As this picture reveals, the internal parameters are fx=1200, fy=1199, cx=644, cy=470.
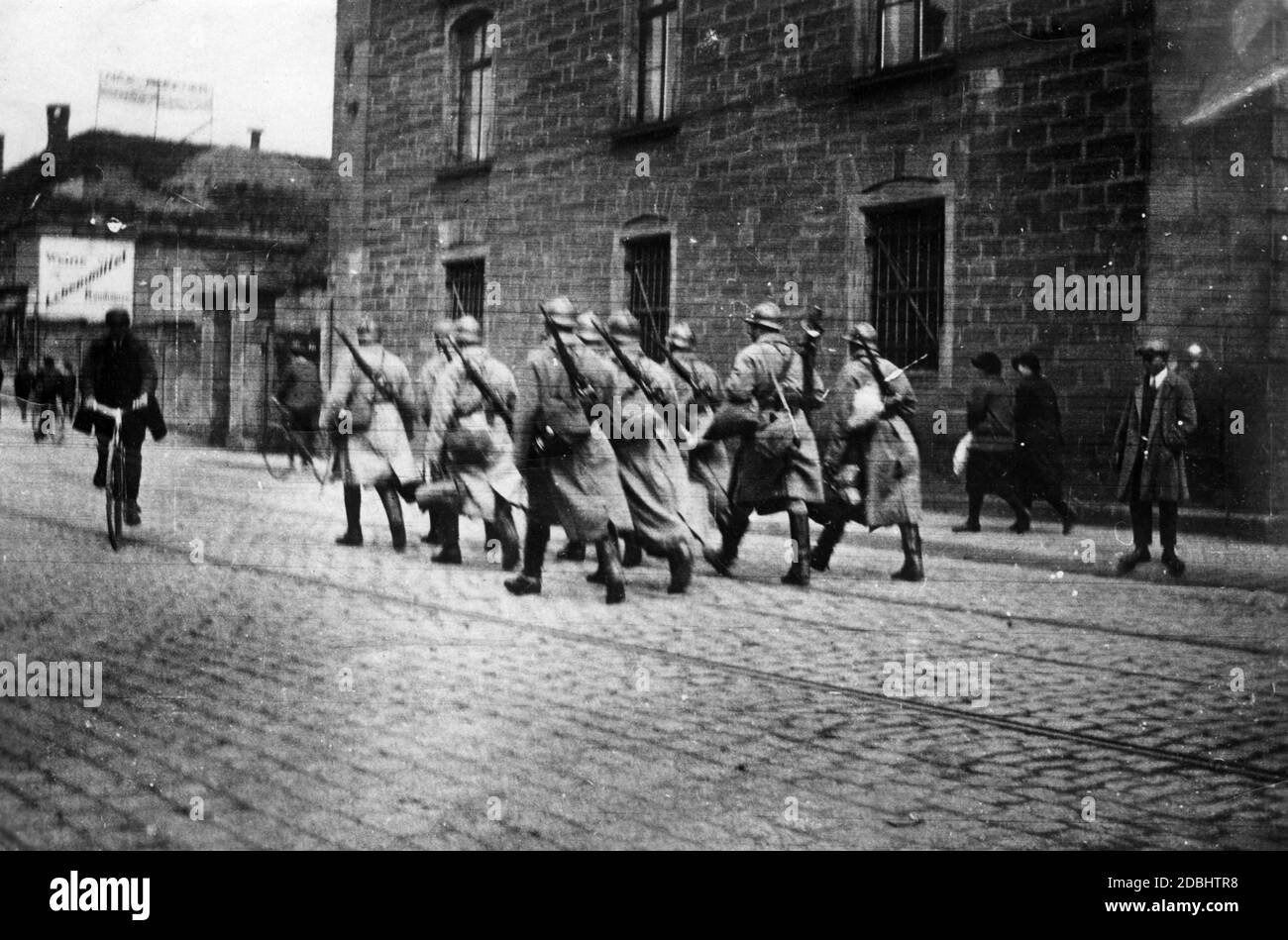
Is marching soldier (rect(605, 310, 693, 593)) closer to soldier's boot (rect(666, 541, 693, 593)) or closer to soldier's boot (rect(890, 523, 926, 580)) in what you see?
soldier's boot (rect(666, 541, 693, 593))

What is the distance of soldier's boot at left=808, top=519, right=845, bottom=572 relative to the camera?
4.33 metres

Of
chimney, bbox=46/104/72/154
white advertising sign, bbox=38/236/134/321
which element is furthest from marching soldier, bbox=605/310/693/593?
chimney, bbox=46/104/72/154

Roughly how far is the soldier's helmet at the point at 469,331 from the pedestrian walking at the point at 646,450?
0.48m

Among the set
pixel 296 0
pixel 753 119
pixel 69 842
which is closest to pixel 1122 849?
pixel 753 119

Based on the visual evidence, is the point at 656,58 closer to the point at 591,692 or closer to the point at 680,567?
the point at 680,567

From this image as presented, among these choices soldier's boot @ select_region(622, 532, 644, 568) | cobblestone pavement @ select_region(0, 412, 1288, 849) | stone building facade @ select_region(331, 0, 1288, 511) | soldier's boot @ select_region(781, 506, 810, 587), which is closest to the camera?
cobblestone pavement @ select_region(0, 412, 1288, 849)

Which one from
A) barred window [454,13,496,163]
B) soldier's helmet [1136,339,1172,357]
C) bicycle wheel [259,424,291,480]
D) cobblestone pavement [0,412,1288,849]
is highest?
barred window [454,13,496,163]

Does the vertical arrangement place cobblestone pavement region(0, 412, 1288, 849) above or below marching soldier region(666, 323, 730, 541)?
below

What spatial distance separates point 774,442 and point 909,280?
0.74 meters

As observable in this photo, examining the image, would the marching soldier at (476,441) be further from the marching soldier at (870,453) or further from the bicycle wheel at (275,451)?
the marching soldier at (870,453)

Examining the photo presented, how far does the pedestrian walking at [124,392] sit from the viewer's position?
4.18m

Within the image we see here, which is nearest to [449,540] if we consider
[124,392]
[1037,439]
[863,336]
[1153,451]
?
[124,392]

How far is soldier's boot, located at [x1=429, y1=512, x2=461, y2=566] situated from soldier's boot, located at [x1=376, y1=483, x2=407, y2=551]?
0.43ft

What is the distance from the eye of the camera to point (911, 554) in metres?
4.28
